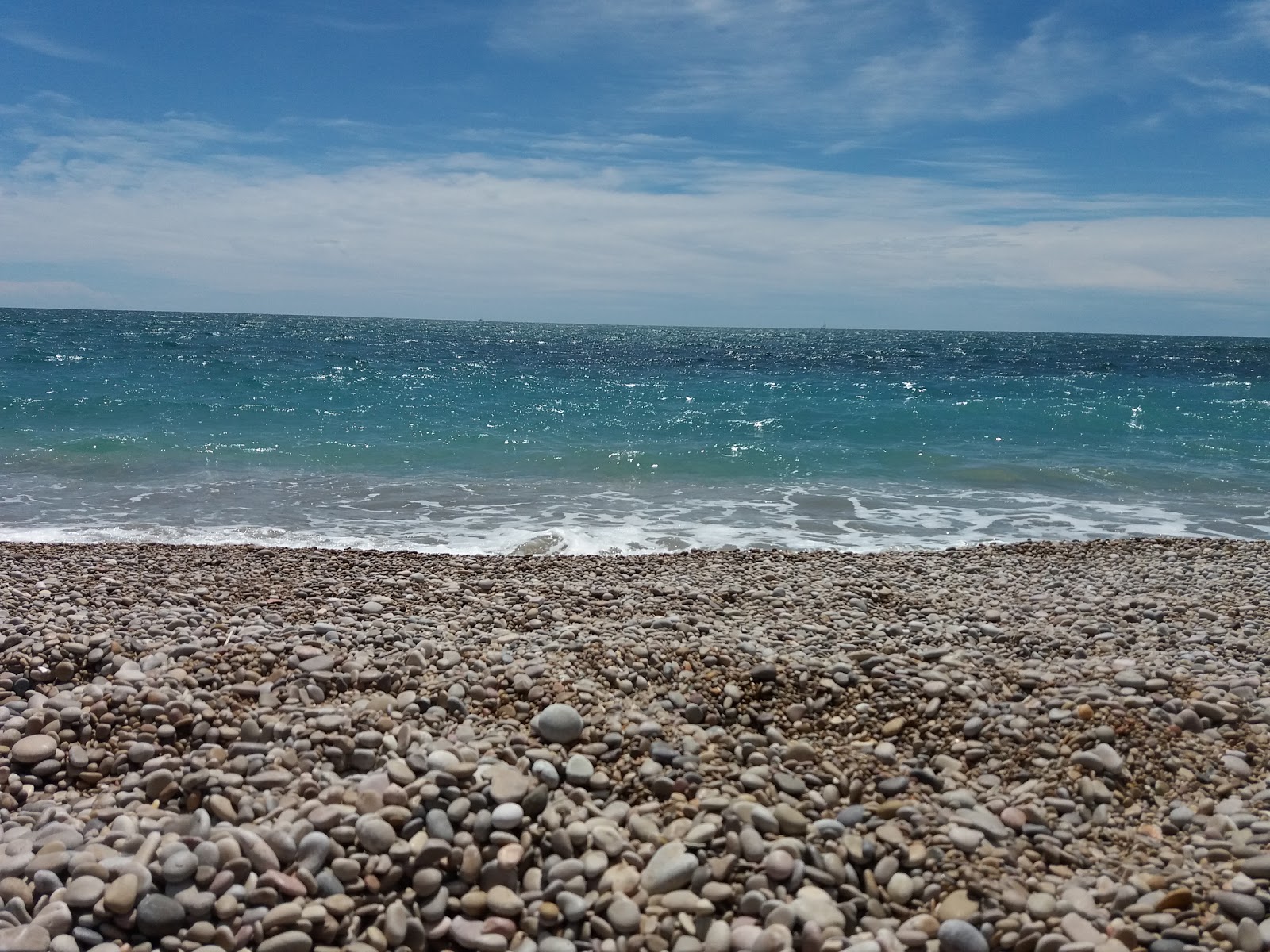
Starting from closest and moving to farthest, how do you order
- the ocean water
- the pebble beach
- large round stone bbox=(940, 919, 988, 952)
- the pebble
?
large round stone bbox=(940, 919, 988, 952), the pebble beach, the pebble, the ocean water

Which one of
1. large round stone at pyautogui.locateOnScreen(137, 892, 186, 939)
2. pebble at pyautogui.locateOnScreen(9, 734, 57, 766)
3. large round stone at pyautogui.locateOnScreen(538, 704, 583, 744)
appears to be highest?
large round stone at pyautogui.locateOnScreen(538, 704, 583, 744)

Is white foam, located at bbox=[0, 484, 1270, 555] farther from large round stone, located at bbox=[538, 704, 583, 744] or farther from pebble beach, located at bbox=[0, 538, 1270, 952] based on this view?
large round stone, located at bbox=[538, 704, 583, 744]

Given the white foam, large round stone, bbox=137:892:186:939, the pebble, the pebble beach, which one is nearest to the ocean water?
the white foam

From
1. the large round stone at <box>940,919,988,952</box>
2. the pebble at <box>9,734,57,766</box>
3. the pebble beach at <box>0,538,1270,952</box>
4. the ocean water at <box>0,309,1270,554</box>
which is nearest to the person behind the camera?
the large round stone at <box>940,919,988,952</box>

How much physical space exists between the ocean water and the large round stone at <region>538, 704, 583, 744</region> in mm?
5206

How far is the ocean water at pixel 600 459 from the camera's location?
1002 centimetres

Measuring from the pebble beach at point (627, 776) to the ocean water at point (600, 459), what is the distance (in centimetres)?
426

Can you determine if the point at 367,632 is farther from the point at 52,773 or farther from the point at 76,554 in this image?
the point at 76,554

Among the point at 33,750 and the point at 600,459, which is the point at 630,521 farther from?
the point at 33,750

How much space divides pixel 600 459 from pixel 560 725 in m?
11.4

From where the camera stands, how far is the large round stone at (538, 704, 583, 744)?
3658 millimetres

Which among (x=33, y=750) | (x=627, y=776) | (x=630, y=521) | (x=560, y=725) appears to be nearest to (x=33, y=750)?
(x=33, y=750)

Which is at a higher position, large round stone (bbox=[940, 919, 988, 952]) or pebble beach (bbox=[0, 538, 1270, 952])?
pebble beach (bbox=[0, 538, 1270, 952])

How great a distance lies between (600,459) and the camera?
15047 millimetres
